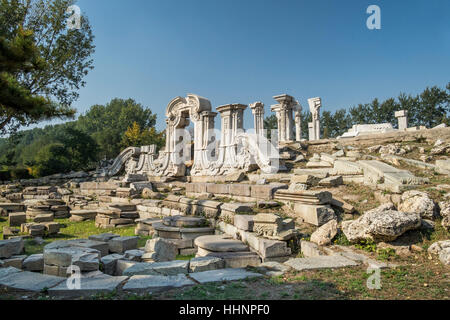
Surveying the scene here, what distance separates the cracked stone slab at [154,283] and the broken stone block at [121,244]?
2.74 metres

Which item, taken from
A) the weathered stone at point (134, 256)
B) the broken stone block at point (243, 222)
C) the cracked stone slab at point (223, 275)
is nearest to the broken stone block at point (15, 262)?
the weathered stone at point (134, 256)

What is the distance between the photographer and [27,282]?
3.39 meters

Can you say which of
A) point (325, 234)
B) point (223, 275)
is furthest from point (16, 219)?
→ point (325, 234)

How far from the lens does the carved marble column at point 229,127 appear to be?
36.3ft

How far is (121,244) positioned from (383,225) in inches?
196

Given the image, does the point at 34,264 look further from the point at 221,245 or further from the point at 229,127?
the point at 229,127

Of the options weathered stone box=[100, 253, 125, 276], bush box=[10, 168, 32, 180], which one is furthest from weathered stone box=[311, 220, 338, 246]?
bush box=[10, 168, 32, 180]

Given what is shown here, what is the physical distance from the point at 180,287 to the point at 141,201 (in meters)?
7.58

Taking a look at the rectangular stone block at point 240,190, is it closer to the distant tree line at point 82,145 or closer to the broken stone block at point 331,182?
the broken stone block at point 331,182

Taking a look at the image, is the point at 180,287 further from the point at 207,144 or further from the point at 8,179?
the point at 8,179

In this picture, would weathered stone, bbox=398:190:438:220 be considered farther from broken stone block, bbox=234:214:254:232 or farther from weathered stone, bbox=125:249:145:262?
weathered stone, bbox=125:249:145:262

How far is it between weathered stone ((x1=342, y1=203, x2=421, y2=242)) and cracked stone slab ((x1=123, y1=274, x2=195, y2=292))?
2688mm

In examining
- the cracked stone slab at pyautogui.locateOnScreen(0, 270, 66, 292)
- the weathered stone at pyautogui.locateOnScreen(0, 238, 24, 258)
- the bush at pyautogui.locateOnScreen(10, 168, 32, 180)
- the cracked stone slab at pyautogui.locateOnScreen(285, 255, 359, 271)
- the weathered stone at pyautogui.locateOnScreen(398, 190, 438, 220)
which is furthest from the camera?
the bush at pyautogui.locateOnScreen(10, 168, 32, 180)

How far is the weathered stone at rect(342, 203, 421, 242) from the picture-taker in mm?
4035
